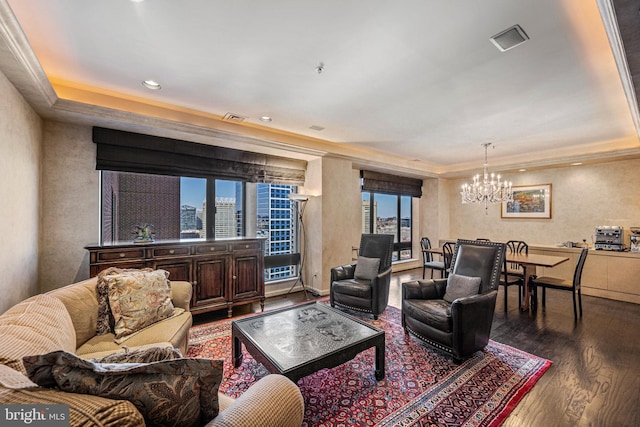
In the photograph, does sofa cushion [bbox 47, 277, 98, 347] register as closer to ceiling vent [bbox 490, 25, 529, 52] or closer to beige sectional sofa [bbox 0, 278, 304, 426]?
beige sectional sofa [bbox 0, 278, 304, 426]

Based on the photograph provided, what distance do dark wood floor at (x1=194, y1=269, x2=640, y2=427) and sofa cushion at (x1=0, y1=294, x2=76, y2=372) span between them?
2000mm

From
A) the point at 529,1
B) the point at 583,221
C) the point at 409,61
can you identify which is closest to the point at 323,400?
the point at 409,61

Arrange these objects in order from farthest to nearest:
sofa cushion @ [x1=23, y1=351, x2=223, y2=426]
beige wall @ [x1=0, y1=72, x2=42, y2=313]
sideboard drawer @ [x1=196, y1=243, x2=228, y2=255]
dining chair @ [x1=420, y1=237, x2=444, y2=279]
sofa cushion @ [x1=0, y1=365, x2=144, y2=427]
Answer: dining chair @ [x1=420, y1=237, x2=444, y2=279]
sideboard drawer @ [x1=196, y1=243, x2=228, y2=255]
beige wall @ [x1=0, y1=72, x2=42, y2=313]
sofa cushion @ [x1=23, y1=351, x2=223, y2=426]
sofa cushion @ [x1=0, y1=365, x2=144, y2=427]

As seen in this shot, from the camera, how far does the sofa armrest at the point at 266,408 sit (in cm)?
101

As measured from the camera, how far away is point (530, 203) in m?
5.94

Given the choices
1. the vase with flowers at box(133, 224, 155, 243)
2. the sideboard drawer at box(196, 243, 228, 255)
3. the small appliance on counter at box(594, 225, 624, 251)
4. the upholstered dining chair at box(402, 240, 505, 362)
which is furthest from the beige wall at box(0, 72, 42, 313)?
the small appliance on counter at box(594, 225, 624, 251)

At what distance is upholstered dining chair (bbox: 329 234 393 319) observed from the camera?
11.8ft

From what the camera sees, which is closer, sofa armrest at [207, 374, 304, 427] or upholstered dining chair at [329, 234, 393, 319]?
sofa armrest at [207, 374, 304, 427]

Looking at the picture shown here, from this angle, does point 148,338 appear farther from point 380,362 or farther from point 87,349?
point 380,362

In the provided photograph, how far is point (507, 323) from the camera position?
352 cm

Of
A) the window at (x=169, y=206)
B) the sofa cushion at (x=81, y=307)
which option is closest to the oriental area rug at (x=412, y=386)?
the sofa cushion at (x=81, y=307)

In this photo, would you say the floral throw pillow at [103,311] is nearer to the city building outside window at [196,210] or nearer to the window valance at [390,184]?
the city building outside window at [196,210]

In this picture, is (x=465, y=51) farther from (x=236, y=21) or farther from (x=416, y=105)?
(x=236, y=21)

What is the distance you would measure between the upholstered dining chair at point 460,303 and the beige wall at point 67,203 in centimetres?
367
